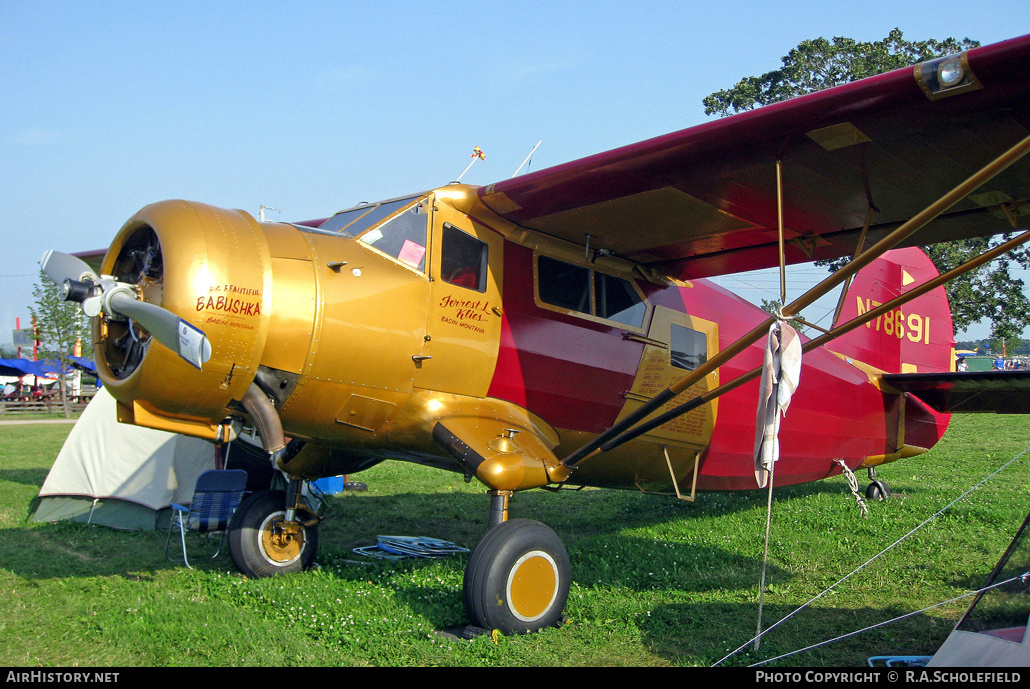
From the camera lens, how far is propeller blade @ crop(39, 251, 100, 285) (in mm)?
4777

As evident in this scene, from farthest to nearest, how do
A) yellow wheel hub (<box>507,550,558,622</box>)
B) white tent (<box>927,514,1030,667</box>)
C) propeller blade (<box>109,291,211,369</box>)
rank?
yellow wheel hub (<box>507,550,558,622</box>)
propeller blade (<box>109,291,211,369</box>)
white tent (<box>927,514,1030,667</box>)

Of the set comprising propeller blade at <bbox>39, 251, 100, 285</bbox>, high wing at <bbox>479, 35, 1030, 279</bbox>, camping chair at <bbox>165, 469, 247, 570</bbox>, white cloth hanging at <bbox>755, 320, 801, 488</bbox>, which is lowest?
camping chair at <bbox>165, 469, 247, 570</bbox>

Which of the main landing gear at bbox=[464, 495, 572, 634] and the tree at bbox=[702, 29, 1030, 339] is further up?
the tree at bbox=[702, 29, 1030, 339]

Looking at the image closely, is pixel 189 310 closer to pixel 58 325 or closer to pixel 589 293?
pixel 589 293

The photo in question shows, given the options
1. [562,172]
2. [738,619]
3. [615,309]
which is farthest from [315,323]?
[738,619]

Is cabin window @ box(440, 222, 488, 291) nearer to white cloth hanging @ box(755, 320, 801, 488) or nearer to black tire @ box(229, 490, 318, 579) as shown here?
white cloth hanging @ box(755, 320, 801, 488)

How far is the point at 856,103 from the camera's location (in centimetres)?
432

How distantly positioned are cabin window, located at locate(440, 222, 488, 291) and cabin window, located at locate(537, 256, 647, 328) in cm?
57

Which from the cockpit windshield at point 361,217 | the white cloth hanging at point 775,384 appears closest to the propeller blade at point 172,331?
the cockpit windshield at point 361,217

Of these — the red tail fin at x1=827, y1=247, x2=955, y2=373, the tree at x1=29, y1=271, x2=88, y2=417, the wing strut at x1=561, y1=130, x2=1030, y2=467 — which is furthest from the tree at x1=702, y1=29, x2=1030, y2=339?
the tree at x1=29, y1=271, x2=88, y2=417

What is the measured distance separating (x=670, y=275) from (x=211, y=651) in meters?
5.05

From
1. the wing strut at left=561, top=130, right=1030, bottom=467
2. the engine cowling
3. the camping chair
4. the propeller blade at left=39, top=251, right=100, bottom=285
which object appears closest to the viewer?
the wing strut at left=561, top=130, right=1030, bottom=467

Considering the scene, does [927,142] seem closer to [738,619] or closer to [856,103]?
[856,103]

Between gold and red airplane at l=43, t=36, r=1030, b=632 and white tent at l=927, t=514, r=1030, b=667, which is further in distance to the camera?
gold and red airplane at l=43, t=36, r=1030, b=632
